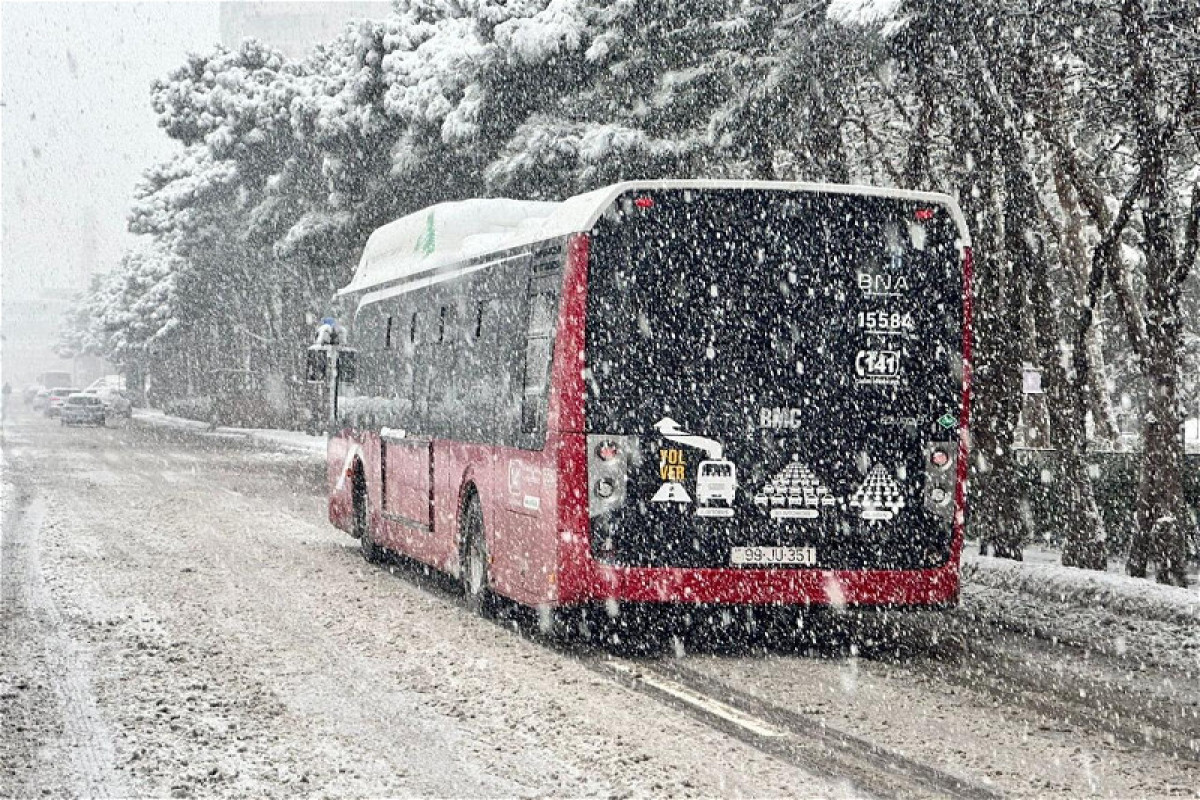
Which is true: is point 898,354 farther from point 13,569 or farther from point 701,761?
point 13,569

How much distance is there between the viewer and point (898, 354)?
37.6 feet

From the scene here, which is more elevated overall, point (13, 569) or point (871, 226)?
point (871, 226)

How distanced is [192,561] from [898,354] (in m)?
8.13

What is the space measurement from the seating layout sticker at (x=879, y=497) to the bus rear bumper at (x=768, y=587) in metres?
0.36

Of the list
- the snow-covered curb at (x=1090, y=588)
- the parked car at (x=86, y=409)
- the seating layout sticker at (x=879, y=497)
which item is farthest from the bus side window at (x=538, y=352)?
the parked car at (x=86, y=409)

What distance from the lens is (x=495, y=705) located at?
9.04 meters

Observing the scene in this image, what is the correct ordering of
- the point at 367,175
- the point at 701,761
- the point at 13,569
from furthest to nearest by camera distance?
the point at 367,175
the point at 13,569
the point at 701,761

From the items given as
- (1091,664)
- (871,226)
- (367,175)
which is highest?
(367,175)

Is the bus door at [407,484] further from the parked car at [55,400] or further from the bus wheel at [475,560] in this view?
the parked car at [55,400]

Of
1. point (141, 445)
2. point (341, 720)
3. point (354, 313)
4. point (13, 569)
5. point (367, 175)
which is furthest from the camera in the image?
point (141, 445)

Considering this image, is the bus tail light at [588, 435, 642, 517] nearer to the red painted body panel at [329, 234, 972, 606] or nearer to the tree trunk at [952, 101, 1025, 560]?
the red painted body panel at [329, 234, 972, 606]

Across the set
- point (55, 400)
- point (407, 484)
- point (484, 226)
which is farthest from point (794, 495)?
point (55, 400)

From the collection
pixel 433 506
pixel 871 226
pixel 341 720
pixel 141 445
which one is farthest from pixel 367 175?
pixel 341 720

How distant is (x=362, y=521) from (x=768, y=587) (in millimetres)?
7582
